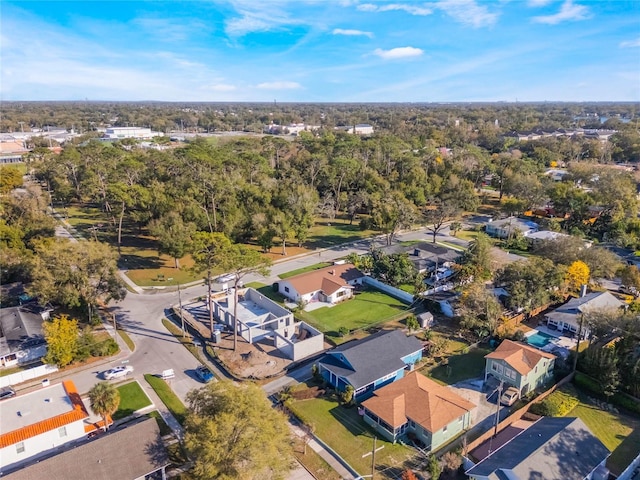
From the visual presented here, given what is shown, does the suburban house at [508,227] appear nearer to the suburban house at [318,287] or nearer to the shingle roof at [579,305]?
the shingle roof at [579,305]

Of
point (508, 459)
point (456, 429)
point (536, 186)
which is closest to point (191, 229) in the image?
point (456, 429)

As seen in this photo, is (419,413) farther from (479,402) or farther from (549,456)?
(549,456)

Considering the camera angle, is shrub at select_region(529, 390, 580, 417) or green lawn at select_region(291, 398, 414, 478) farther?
shrub at select_region(529, 390, 580, 417)

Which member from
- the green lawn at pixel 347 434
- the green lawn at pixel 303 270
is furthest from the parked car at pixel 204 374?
the green lawn at pixel 303 270

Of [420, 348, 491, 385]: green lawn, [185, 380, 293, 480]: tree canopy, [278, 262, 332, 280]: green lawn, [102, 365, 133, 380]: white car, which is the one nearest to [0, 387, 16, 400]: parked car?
[102, 365, 133, 380]: white car

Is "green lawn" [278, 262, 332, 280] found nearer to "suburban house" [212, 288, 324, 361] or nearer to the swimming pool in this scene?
"suburban house" [212, 288, 324, 361]

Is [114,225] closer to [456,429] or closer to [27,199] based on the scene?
[27,199]
